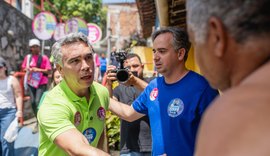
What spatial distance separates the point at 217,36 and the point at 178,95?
1491 mm

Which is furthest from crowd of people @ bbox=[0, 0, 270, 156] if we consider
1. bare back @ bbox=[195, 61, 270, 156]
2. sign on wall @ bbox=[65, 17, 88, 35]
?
sign on wall @ bbox=[65, 17, 88, 35]

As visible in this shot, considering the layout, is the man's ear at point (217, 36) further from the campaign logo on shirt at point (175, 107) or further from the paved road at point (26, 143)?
the paved road at point (26, 143)

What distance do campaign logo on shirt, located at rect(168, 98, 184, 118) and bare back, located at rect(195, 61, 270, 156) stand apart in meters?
1.49

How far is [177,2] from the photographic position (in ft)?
14.2

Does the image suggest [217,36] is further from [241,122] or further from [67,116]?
[67,116]

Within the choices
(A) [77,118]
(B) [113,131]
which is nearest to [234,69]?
(A) [77,118]

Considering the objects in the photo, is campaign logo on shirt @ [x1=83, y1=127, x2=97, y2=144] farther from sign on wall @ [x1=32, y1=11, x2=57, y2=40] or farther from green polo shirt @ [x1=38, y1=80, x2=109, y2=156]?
sign on wall @ [x1=32, y1=11, x2=57, y2=40]

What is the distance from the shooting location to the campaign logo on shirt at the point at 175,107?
2.35 meters

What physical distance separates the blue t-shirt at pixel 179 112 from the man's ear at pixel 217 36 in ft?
4.52

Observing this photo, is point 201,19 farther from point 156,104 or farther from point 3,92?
point 3,92


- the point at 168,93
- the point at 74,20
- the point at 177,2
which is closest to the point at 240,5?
the point at 168,93

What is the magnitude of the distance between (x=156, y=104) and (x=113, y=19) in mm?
24381

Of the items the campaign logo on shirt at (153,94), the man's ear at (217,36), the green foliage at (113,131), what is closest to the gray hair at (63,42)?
the campaign logo on shirt at (153,94)

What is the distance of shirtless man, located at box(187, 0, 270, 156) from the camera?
0.75 meters
